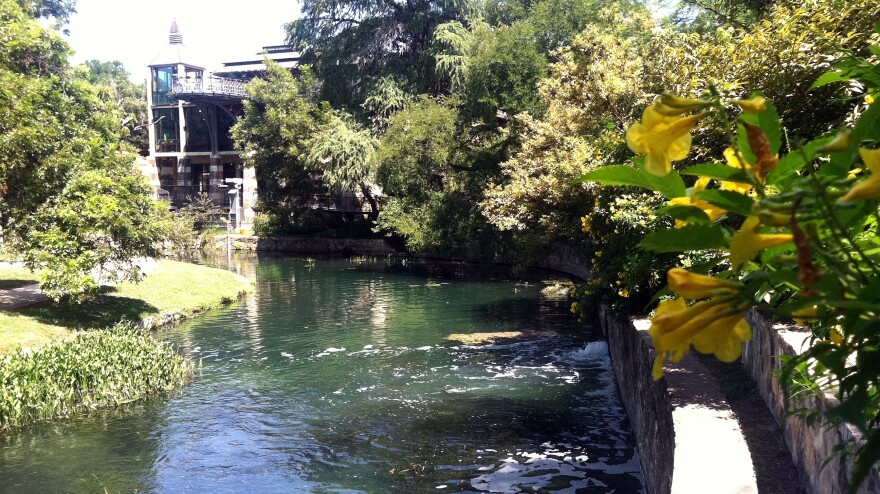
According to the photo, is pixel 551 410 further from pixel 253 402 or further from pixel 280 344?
pixel 280 344

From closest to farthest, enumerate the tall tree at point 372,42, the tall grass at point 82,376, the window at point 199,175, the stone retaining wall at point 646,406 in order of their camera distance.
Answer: the stone retaining wall at point 646,406 → the tall grass at point 82,376 → the tall tree at point 372,42 → the window at point 199,175

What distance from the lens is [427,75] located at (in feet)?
108

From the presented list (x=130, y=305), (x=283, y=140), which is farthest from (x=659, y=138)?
(x=283, y=140)

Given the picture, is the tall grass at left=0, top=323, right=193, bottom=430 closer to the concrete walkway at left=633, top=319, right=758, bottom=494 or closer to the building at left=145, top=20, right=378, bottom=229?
the concrete walkway at left=633, top=319, right=758, bottom=494

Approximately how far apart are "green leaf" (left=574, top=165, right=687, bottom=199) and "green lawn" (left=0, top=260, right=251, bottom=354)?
12895 millimetres

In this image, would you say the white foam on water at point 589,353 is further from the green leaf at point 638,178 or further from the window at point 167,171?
the window at point 167,171

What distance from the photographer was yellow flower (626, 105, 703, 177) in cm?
113

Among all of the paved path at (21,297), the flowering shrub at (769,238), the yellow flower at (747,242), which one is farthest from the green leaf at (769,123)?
the paved path at (21,297)

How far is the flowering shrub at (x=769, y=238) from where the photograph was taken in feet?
3.08

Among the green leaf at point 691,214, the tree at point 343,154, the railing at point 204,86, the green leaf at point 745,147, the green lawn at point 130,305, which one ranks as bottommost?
the green lawn at point 130,305

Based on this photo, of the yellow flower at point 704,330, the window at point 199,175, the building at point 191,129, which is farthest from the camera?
the window at point 199,175

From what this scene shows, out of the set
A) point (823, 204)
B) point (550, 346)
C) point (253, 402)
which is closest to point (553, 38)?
point (550, 346)

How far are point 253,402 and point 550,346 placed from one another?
582 centimetres

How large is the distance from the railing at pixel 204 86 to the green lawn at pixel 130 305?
22312 millimetres
